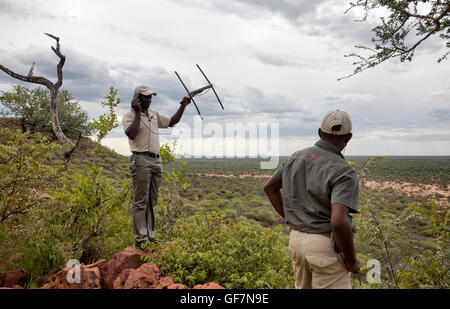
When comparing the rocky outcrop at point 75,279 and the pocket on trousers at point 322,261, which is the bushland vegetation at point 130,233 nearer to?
the rocky outcrop at point 75,279

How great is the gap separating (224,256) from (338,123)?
97.4 inches


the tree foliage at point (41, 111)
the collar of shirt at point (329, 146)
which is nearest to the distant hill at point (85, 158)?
the tree foliage at point (41, 111)

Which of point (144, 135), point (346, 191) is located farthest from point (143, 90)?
point (346, 191)

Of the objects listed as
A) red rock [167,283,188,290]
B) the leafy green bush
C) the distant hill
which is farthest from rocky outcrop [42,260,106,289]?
the distant hill

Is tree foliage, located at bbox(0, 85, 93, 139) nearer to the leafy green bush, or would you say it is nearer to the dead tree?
the dead tree

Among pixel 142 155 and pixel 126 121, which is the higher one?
pixel 126 121

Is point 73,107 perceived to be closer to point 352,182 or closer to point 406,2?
point 406,2

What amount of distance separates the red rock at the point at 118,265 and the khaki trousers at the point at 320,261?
8.63ft

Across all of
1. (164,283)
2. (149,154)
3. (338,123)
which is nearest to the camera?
(338,123)

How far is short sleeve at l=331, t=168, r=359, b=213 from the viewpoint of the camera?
6.56ft

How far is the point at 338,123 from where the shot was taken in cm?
222

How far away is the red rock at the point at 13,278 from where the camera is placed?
142 inches

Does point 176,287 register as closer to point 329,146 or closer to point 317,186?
point 317,186
